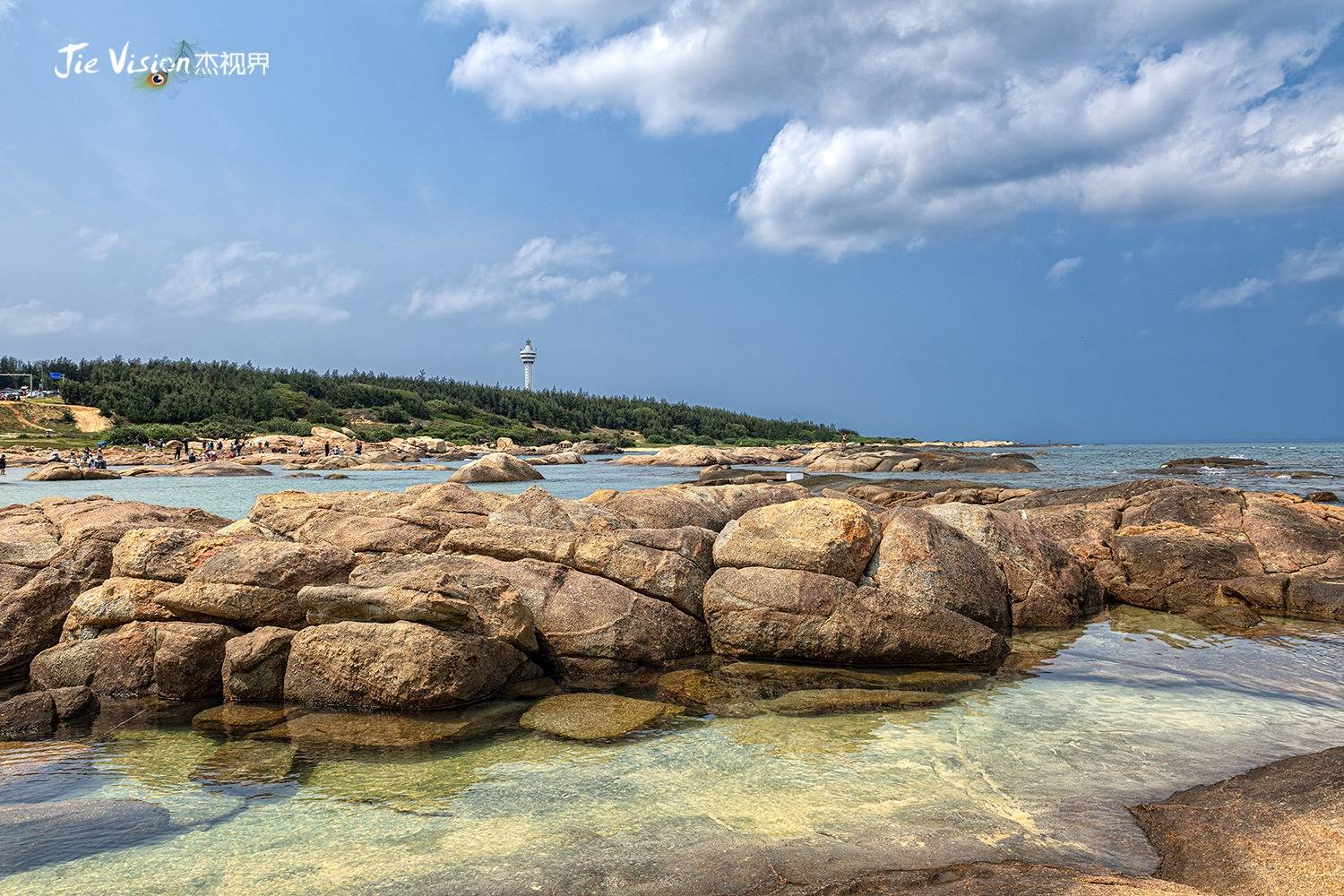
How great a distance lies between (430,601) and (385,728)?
1.67m

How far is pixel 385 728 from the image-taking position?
9.34 m

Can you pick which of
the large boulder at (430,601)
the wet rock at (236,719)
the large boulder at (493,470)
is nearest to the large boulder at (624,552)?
the large boulder at (430,601)

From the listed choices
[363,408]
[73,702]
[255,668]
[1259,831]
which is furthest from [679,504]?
[363,408]

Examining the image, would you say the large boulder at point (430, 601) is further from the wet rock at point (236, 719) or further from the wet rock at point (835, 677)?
the wet rock at point (835, 677)

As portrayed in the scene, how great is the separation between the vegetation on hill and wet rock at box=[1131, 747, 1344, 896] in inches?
4124

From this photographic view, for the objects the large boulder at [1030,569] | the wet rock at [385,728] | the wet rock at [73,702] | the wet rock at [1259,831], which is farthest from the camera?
the large boulder at [1030,569]

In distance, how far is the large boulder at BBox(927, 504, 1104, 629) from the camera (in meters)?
14.6

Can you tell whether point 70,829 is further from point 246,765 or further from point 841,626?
point 841,626

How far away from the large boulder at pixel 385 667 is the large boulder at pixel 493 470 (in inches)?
1511

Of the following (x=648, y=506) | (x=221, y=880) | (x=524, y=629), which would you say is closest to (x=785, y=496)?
(x=648, y=506)

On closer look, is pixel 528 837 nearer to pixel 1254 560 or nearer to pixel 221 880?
pixel 221 880

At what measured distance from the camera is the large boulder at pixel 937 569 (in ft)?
41.3

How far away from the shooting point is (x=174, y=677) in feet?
34.5

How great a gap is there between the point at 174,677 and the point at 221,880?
5.48 metres
